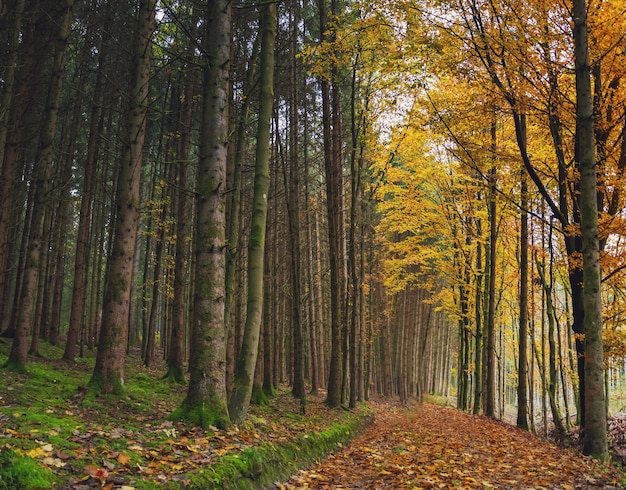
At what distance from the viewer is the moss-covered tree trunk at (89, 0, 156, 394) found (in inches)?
307

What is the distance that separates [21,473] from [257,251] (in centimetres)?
500

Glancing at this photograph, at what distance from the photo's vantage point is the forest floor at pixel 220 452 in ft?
12.1

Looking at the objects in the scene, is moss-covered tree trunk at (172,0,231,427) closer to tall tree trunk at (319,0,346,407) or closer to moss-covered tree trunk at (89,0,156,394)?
moss-covered tree trunk at (89,0,156,394)

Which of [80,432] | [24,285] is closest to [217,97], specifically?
[80,432]

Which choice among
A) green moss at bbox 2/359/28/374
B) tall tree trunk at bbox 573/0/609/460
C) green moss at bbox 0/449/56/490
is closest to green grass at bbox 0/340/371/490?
green moss at bbox 0/449/56/490

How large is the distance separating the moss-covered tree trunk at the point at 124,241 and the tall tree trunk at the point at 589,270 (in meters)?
7.67

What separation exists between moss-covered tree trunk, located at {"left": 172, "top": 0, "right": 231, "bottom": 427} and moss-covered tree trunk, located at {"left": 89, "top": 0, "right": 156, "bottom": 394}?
203cm

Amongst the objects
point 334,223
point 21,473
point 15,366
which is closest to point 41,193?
point 15,366

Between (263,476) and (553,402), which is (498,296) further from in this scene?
(263,476)

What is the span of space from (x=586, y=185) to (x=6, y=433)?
29.6 ft

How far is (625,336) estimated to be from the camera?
11.3 metres

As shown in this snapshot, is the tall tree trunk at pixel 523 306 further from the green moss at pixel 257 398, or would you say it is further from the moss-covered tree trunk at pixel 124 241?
the moss-covered tree trunk at pixel 124 241

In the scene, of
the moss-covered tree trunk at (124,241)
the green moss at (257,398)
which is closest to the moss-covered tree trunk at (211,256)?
the moss-covered tree trunk at (124,241)

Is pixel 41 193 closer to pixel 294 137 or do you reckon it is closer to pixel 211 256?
pixel 211 256
